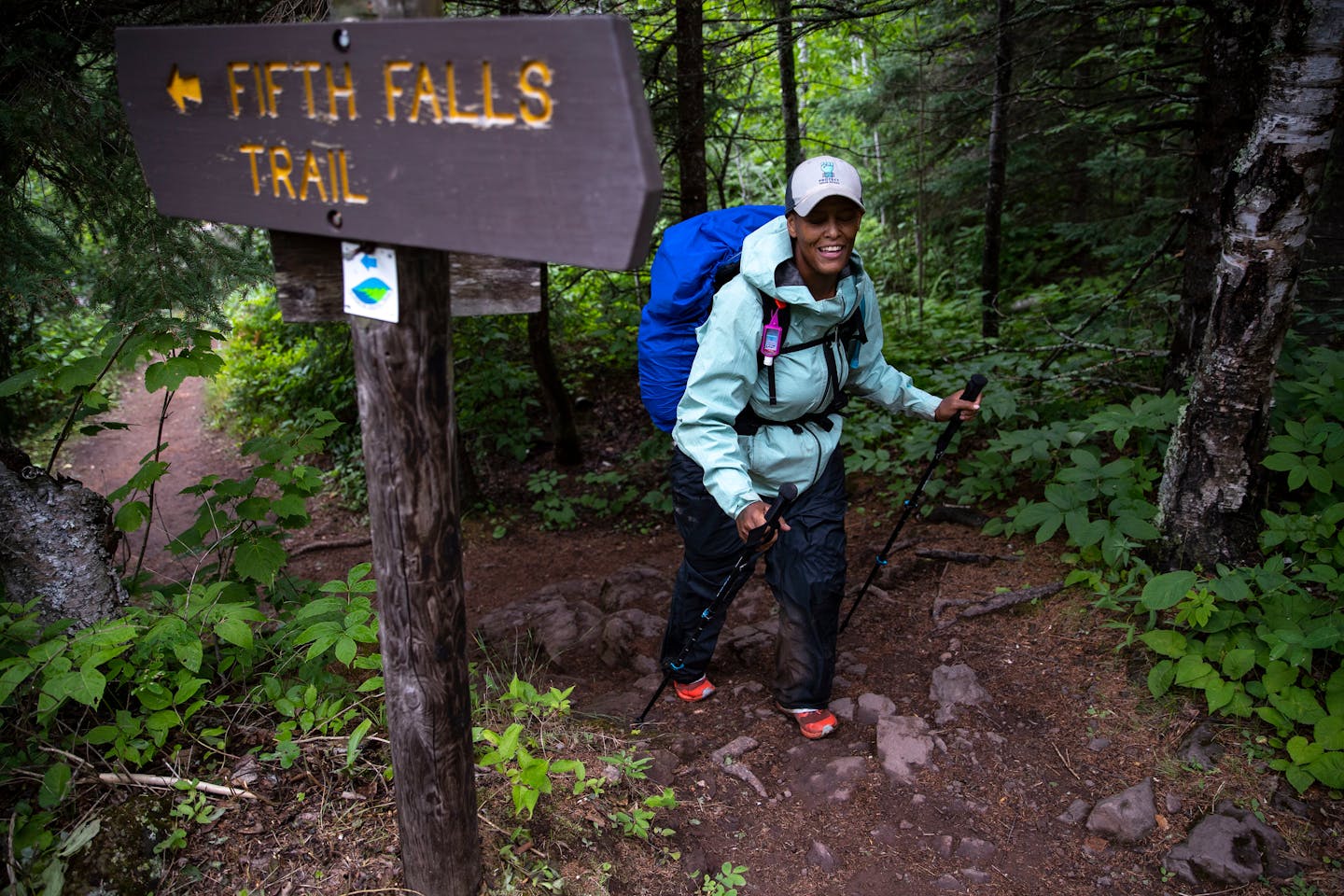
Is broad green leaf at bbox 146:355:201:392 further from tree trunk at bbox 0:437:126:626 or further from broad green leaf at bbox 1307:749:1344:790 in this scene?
broad green leaf at bbox 1307:749:1344:790

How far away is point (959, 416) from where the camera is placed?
12.4ft

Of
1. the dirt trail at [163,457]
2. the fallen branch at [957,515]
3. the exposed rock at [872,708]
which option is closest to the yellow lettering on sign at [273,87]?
the exposed rock at [872,708]

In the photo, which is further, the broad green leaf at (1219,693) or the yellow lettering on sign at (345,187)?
the broad green leaf at (1219,693)

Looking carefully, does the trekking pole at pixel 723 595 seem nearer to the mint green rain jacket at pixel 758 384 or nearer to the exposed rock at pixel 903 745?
the mint green rain jacket at pixel 758 384

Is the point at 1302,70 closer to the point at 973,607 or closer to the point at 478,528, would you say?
the point at 973,607

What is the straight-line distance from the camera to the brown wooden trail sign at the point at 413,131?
1367 millimetres

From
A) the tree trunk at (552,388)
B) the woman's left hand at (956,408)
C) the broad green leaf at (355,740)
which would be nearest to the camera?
the broad green leaf at (355,740)

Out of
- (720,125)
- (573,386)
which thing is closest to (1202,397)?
(720,125)

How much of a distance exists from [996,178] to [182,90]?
8926 millimetres

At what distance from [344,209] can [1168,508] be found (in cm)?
405

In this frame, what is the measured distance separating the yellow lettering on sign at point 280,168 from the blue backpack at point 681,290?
184 cm


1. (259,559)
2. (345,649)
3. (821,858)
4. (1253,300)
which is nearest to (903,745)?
(821,858)

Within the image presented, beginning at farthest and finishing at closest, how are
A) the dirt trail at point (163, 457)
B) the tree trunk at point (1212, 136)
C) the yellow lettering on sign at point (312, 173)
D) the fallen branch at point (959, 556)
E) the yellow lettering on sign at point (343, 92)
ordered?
1. the dirt trail at point (163, 457)
2. the fallen branch at point (959, 556)
3. the tree trunk at point (1212, 136)
4. the yellow lettering on sign at point (312, 173)
5. the yellow lettering on sign at point (343, 92)

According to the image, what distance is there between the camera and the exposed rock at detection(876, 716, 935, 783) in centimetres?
342
